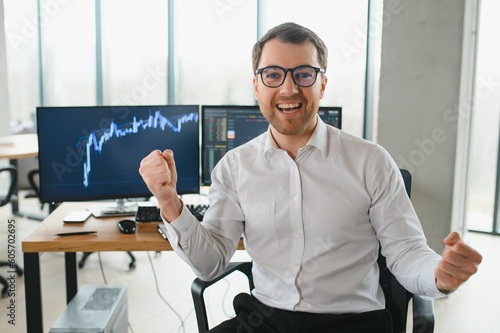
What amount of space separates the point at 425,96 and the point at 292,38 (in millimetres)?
1995

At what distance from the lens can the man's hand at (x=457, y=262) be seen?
122 centimetres

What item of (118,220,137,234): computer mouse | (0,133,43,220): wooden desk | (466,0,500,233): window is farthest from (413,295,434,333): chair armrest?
(0,133,43,220): wooden desk

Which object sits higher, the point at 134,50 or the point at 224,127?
the point at 134,50

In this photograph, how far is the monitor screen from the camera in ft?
7.24

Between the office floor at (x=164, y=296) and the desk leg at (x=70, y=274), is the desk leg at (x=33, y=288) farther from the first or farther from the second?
the office floor at (x=164, y=296)

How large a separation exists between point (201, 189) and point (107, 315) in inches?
33.4

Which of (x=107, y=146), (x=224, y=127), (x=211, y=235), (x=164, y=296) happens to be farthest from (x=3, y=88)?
(x=211, y=235)

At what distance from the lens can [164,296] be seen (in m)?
3.33

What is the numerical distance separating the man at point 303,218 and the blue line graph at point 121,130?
695mm

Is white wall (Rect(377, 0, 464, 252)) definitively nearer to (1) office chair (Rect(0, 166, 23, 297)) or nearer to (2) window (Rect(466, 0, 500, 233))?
(2) window (Rect(466, 0, 500, 233))

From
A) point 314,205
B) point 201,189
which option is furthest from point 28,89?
point 314,205

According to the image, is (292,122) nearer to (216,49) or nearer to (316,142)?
(316,142)

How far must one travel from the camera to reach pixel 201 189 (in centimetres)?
268

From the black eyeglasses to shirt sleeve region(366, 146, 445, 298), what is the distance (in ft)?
1.05
